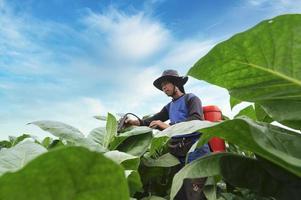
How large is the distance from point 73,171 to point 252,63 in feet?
1.95

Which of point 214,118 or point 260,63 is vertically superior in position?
point 260,63

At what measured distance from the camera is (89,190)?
367mm

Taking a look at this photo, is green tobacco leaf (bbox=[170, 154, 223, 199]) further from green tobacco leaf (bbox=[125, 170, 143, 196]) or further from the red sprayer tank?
the red sprayer tank

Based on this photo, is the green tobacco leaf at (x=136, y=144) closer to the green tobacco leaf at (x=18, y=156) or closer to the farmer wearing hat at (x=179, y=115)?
the green tobacco leaf at (x=18, y=156)

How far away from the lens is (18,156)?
787mm

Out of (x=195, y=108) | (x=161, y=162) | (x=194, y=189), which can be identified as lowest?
(x=194, y=189)

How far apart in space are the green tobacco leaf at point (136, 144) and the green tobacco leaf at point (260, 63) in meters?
0.64

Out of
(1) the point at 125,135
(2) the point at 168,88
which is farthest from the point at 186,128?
(2) the point at 168,88

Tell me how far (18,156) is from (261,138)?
0.42 m

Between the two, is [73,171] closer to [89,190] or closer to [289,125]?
[89,190]

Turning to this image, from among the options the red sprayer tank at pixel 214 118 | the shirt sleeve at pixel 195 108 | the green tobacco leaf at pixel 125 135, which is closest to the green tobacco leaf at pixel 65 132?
the green tobacco leaf at pixel 125 135

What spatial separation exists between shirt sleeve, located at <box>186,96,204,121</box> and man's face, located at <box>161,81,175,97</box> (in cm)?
32

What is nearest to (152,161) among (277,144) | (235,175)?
(235,175)

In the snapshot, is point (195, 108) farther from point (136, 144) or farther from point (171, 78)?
point (136, 144)
